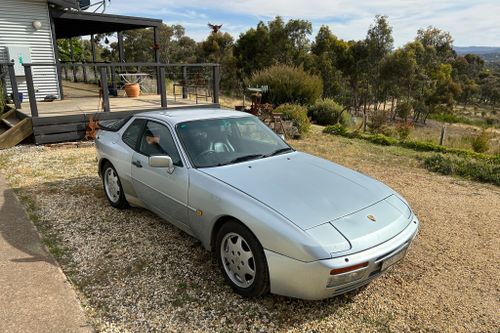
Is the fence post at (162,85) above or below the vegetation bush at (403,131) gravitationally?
above

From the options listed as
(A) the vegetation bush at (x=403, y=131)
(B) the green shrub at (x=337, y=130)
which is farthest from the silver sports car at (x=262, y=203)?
(A) the vegetation bush at (x=403, y=131)

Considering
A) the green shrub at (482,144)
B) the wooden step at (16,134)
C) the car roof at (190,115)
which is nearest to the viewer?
the car roof at (190,115)

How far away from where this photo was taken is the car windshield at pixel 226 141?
3.56 m

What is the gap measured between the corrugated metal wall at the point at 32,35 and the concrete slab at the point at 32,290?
9.36 m

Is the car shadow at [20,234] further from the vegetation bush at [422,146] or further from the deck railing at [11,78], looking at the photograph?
the vegetation bush at [422,146]

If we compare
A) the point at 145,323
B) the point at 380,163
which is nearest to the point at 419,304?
the point at 145,323

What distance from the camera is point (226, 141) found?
3.82 m

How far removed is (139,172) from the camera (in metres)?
4.07

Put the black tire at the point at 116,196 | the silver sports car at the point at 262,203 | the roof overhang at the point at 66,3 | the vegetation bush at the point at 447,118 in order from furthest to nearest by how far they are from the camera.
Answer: the vegetation bush at the point at 447,118
the roof overhang at the point at 66,3
the black tire at the point at 116,196
the silver sports car at the point at 262,203

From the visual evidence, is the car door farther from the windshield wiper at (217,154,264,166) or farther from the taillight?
the taillight

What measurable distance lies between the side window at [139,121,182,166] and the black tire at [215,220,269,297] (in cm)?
91

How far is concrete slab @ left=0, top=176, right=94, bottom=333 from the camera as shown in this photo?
267 cm

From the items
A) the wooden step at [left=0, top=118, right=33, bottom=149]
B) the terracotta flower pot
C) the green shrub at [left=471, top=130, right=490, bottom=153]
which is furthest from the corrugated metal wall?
the green shrub at [left=471, top=130, right=490, bottom=153]

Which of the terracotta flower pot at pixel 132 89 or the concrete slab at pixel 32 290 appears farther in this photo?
the terracotta flower pot at pixel 132 89
